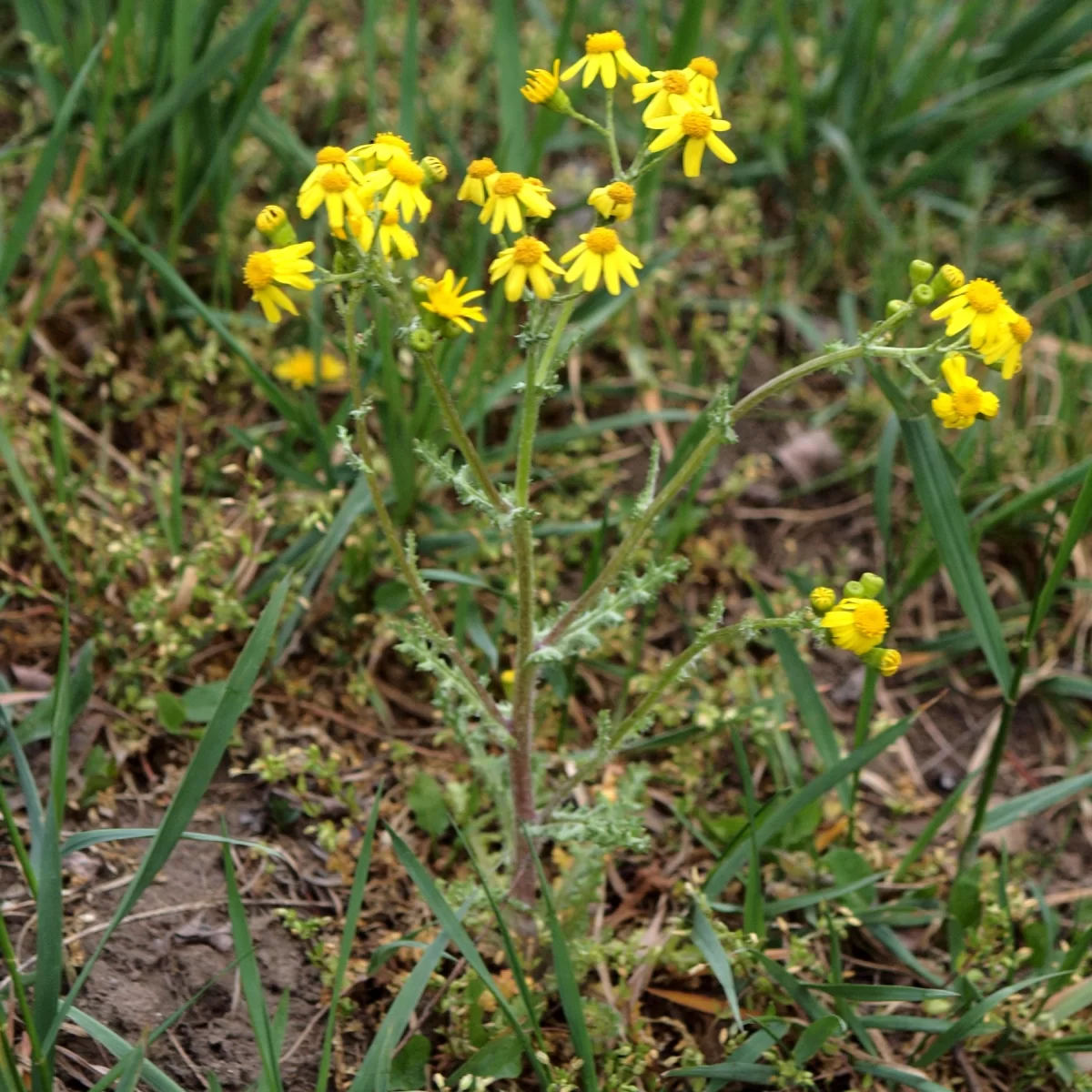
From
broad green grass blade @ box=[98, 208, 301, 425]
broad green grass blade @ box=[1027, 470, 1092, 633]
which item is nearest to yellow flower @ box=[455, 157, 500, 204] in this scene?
broad green grass blade @ box=[98, 208, 301, 425]

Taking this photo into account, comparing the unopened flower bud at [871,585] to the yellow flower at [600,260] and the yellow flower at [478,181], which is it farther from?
the yellow flower at [478,181]

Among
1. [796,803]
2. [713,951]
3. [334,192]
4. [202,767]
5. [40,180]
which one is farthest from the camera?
[40,180]

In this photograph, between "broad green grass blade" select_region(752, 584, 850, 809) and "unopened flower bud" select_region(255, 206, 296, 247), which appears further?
"broad green grass blade" select_region(752, 584, 850, 809)

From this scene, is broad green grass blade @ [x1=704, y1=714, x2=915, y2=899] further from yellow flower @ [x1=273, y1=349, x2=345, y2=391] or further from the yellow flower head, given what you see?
yellow flower @ [x1=273, y1=349, x2=345, y2=391]

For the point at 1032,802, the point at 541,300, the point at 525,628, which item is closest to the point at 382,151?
the point at 541,300

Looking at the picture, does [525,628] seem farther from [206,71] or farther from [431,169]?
[206,71]

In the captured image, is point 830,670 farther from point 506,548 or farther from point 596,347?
point 596,347

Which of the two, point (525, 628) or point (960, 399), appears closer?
point (960, 399)
